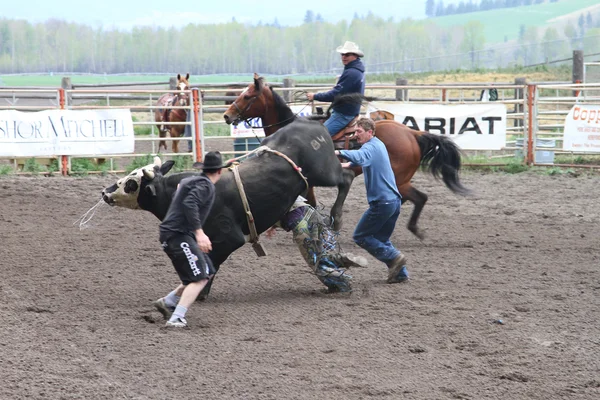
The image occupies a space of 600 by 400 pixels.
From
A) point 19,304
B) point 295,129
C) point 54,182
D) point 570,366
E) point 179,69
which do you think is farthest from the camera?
point 179,69

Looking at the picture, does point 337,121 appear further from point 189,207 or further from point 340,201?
point 189,207

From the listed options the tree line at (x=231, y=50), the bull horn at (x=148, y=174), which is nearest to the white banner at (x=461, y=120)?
the bull horn at (x=148, y=174)

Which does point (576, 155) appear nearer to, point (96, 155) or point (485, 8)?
point (96, 155)

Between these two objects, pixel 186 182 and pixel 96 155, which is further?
pixel 96 155

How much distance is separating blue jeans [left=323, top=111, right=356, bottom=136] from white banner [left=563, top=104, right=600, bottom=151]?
289 inches

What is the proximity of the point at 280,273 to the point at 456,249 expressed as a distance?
81.3 inches

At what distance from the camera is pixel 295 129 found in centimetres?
732

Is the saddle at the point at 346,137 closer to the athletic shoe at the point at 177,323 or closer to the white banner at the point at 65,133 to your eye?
the athletic shoe at the point at 177,323

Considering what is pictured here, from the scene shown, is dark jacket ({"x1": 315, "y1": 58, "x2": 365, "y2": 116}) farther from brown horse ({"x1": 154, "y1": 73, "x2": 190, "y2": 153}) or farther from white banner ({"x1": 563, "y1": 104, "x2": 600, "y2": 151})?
white banner ({"x1": 563, "y1": 104, "x2": 600, "y2": 151})

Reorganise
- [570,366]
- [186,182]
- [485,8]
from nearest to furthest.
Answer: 1. [570,366]
2. [186,182]
3. [485,8]

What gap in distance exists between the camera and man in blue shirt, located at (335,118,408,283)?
6.99m

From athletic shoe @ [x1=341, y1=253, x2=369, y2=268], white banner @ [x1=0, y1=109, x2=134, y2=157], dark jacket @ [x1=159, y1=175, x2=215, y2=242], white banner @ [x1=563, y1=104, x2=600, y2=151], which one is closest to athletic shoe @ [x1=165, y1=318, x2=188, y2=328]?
dark jacket @ [x1=159, y1=175, x2=215, y2=242]

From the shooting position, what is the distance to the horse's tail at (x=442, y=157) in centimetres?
888

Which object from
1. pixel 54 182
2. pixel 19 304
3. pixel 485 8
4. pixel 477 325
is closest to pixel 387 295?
pixel 477 325
